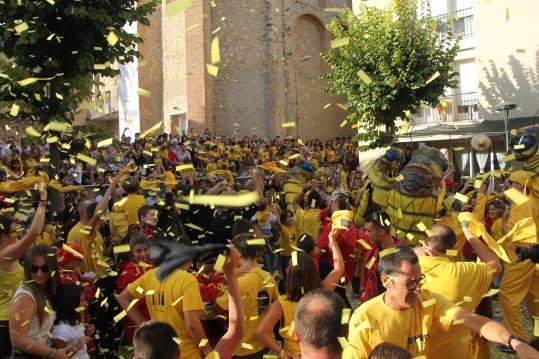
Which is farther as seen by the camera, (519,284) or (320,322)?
(519,284)

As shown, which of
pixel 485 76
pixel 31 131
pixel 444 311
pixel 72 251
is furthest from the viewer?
pixel 485 76

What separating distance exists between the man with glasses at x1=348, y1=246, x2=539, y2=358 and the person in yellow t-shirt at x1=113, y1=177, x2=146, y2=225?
4430mm

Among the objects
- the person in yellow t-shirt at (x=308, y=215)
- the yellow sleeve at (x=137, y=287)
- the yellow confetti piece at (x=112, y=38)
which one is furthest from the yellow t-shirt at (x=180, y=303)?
the yellow confetti piece at (x=112, y=38)

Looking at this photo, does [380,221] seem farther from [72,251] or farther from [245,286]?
[72,251]

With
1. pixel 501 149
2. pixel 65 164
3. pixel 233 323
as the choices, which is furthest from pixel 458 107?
pixel 233 323

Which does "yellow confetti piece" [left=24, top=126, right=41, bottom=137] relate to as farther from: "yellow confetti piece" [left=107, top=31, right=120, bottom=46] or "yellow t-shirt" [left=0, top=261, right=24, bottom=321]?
"yellow t-shirt" [left=0, top=261, right=24, bottom=321]

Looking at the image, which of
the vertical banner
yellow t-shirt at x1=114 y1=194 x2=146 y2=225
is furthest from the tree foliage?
the vertical banner

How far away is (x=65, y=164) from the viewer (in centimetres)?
1404

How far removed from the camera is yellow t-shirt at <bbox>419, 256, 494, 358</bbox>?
3582mm

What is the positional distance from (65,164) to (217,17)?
57.6ft

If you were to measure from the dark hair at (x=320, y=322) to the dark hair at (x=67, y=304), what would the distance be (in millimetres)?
2054

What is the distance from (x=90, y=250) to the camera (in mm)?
6316

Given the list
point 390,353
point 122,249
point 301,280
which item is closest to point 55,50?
point 122,249

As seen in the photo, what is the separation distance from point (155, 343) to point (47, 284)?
1752 millimetres
